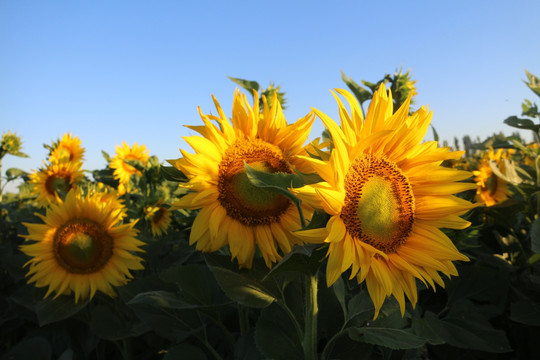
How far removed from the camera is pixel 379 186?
3.96 ft

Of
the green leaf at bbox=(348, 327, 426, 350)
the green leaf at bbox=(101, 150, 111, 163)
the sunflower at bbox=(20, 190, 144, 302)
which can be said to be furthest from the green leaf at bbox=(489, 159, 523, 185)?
the green leaf at bbox=(101, 150, 111, 163)

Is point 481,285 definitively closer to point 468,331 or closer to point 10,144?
point 468,331

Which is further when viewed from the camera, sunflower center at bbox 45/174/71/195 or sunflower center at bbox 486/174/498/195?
sunflower center at bbox 45/174/71/195

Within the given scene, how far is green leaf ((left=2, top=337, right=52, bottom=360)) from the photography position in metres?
2.06

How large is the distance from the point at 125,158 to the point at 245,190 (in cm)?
408

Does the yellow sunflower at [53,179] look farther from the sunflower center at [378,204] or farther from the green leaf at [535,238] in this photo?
the green leaf at [535,238]

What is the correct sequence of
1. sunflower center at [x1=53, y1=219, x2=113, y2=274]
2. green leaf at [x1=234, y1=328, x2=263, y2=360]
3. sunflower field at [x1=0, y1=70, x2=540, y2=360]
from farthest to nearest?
sunflower center at [x1=53, y1=219, x2=113, y2=274]
green leaf at [x1=234, y1=328, x2=263, y2=360]
sunflower field at [x1=0, y1=70, x2=540, y2=360]

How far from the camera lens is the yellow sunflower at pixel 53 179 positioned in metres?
4.20

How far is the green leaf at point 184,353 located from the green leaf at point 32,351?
86 cm

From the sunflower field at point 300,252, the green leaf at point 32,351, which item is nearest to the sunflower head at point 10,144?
the sunflower field at point 300,252

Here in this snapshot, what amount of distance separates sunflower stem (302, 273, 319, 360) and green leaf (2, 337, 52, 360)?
149cm

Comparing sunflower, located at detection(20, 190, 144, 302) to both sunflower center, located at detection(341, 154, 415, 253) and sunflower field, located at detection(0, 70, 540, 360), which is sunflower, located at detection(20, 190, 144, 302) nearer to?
sunflower field, located at detection(0, 70, 540, 360)

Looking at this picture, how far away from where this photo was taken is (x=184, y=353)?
162cm

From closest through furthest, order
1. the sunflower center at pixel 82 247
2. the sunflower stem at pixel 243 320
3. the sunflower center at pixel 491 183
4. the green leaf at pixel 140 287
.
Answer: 1. the sunflower stem at pixel 243 320
2. the green leaf at pixel 140 287
3. the sunflower center at pixel 82 247
4. the sunflower center at pixel 491 183
